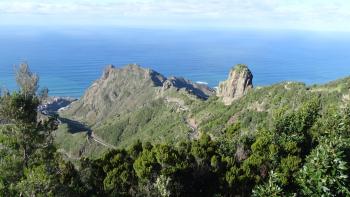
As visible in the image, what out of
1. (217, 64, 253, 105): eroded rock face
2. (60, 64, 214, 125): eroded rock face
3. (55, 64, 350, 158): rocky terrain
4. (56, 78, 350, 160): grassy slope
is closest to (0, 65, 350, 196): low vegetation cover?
(55, 64, 350, 158): rocky terrain


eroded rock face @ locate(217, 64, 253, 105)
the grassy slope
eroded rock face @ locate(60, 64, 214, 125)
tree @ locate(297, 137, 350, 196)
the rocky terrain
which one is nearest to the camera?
tree @ locate(297, 137, 350, 196)

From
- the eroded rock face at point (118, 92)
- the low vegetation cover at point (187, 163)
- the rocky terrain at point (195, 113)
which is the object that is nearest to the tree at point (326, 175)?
the low vegetation cover at point (187, 163)

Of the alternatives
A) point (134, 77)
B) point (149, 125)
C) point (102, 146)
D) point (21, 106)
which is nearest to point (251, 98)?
point (149, 125)

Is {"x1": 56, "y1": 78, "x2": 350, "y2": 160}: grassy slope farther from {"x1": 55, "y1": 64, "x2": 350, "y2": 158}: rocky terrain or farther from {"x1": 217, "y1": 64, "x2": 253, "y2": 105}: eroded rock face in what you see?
{"x1": 217, "y1": 64, "x2": 253, "y2": 105}: eroded rock face

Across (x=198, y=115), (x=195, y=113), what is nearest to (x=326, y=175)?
(x=198, y=115)

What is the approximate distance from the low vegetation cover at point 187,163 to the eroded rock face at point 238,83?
5691 centimetres

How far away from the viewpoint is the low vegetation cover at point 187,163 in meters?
21.7

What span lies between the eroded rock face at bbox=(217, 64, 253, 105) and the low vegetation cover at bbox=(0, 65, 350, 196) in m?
56.9

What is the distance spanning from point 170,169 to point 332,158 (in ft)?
33.2

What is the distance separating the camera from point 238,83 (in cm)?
9669

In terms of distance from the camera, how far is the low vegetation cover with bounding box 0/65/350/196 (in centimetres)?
2169

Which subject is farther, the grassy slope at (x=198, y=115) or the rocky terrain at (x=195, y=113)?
the rocky terrain at (x=195, y=113)

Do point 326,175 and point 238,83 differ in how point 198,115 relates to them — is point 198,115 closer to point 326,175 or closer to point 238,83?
point 238,83

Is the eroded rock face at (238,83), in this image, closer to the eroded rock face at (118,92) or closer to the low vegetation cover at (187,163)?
the eroded rock face at (118,92)
